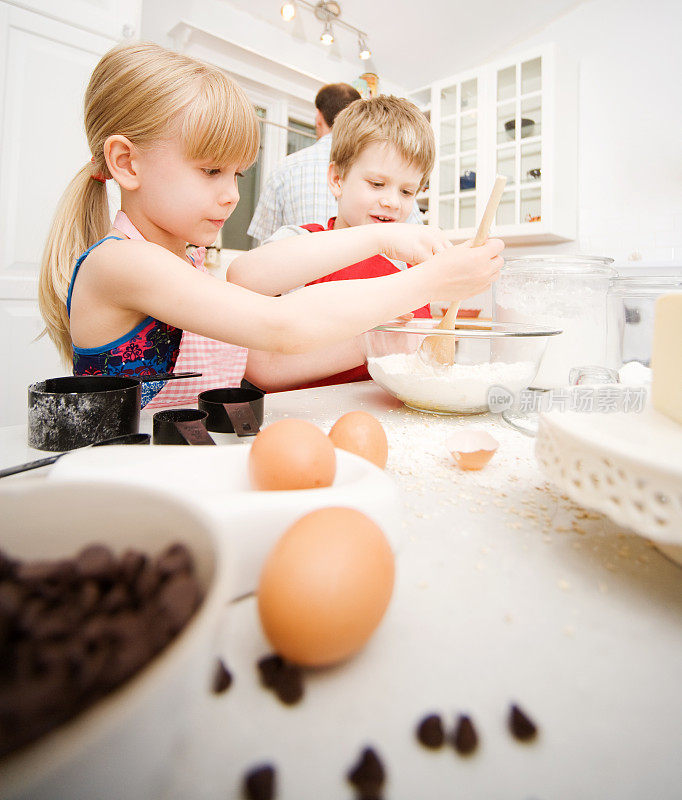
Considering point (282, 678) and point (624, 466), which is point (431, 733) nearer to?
point (282, 678)

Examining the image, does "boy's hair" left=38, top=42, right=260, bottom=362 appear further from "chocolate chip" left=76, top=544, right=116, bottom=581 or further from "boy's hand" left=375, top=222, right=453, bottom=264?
"chocolate chip" left=76, top=544, right=116, bottom=581

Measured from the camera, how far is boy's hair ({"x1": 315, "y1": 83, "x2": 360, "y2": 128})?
243 centimetres

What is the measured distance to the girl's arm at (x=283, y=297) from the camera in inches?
29.4

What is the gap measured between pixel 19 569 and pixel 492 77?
4.07 m

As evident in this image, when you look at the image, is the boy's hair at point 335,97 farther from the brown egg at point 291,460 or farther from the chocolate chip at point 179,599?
the chocolate chip at point 179,599

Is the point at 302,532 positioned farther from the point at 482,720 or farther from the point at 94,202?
the point at 94,202

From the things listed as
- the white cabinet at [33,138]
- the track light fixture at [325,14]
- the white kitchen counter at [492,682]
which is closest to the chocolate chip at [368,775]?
the white kitchen counter at [492,682]

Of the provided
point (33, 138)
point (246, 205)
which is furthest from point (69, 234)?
point (246, 205)

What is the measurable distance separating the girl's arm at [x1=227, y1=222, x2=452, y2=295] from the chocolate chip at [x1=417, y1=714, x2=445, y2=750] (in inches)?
36.5

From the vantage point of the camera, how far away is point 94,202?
41.8 inches

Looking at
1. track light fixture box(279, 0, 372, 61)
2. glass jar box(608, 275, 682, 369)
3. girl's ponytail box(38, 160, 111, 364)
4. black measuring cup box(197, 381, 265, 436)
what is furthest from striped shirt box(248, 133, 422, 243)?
black measuring cup box(197, 381, 265, 436)

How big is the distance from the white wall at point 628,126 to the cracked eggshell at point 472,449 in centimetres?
301

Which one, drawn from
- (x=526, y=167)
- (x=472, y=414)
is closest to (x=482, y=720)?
(x=472, y=414)

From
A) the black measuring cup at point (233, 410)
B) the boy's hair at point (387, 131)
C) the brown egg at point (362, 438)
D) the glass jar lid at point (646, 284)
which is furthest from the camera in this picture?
the boy's hair at point (387, 131)
